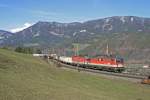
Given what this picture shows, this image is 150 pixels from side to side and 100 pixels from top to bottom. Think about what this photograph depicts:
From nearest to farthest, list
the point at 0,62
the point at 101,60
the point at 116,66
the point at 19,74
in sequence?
the point at 19,74, the point at 0,62, the point at 116,66, the point at 101,60

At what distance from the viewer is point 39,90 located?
28172 mm

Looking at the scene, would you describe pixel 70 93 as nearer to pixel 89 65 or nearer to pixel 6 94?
pixel 6 94

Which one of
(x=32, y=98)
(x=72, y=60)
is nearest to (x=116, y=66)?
(x=72, y=60)

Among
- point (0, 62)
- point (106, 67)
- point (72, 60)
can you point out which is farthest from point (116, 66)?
point (0, 62)

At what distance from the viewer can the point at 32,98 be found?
24.6 m

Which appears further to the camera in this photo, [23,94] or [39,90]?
[39,90]

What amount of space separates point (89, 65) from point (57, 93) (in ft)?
282

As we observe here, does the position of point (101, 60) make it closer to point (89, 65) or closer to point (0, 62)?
point (89, 65)

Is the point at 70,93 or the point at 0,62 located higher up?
the point at 0,62

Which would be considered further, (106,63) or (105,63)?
(105,63)

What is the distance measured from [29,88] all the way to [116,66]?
7189 centimetres

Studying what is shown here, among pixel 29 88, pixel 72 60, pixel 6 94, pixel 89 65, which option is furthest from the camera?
pixel 72 60

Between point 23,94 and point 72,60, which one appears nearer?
point 23,94

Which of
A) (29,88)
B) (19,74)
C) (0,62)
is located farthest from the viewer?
(0,62)
